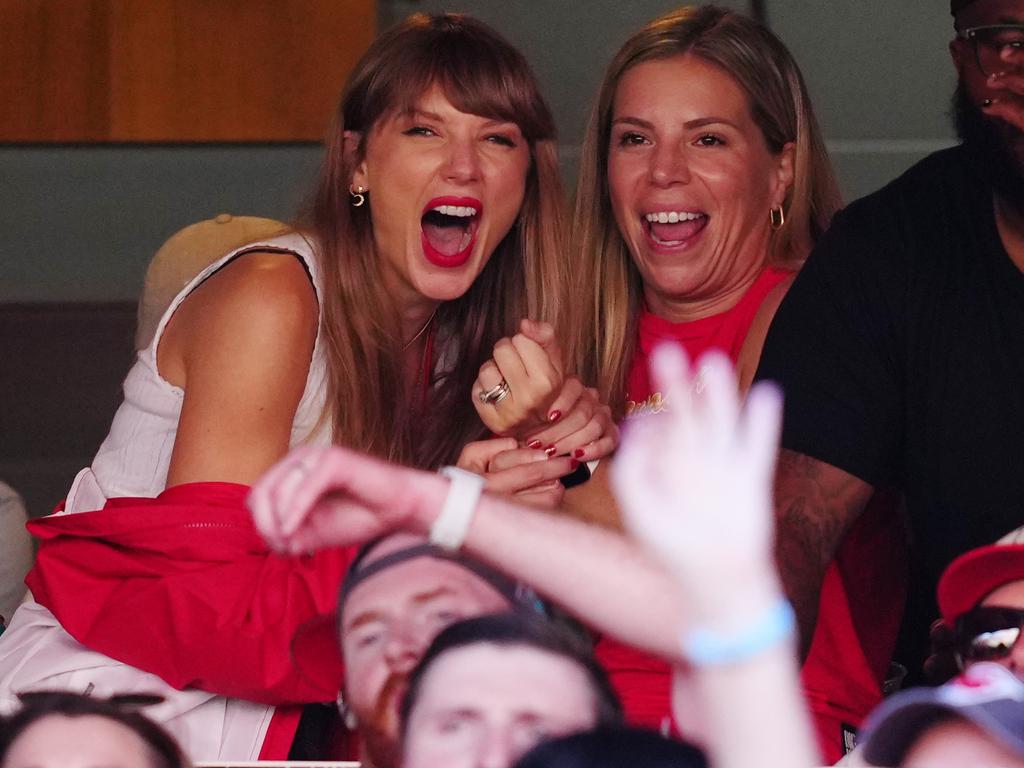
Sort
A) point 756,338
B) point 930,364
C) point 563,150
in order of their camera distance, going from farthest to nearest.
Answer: point 563,150, point 756,338, point 930,364

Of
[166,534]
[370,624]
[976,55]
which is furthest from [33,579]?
[976,55]

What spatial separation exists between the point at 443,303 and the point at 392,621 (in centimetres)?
112

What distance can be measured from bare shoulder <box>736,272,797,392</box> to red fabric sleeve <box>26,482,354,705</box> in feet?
2.21

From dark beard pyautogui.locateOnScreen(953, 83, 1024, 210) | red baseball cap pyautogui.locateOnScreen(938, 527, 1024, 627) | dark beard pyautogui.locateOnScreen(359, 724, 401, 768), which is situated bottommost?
dark beard pyautogui.locateOnScreen(359, 724, 401, 768)

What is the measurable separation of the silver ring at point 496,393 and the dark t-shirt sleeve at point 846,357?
34 cm

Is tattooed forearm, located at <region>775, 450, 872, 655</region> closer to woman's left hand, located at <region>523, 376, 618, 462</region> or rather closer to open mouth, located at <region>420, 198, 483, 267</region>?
woman's left hand, located at <region>523, 376, 618, 462</region>

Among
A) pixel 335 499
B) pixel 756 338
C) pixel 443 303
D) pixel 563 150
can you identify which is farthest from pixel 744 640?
pixel 563 150

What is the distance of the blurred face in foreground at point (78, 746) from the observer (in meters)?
1.21

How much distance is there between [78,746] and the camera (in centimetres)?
122

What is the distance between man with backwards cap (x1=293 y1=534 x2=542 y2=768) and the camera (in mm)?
1381

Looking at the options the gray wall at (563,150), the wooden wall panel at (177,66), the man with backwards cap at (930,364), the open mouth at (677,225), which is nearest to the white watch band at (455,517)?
the man with backwards cap at (930,364)

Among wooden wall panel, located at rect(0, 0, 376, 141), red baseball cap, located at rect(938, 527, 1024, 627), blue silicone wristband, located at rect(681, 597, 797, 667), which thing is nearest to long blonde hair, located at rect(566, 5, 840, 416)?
red baseball cap, located at rect(938, 527, 1024, 627)

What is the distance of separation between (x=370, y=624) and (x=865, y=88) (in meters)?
2.47

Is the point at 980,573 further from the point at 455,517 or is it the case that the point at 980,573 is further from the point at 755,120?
the point at 755,120
